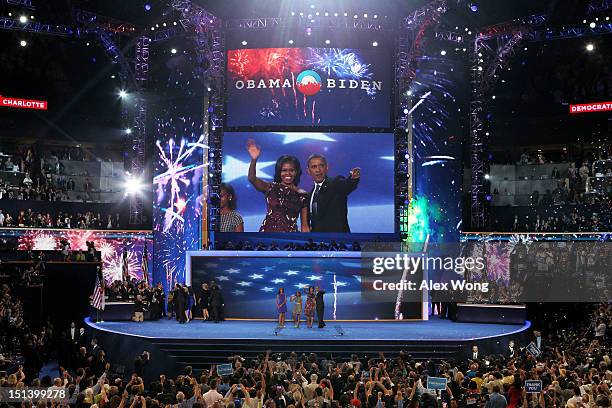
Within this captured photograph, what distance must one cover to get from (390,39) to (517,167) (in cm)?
899

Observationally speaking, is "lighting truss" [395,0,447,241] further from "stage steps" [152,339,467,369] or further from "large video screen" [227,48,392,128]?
"stage steps" [152,339,467,369]

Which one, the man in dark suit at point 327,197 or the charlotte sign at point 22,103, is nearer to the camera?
the man in dark suit at point 327,197

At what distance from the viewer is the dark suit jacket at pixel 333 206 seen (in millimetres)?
28734

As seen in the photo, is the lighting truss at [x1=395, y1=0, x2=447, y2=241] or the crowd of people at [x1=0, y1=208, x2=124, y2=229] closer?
the lighting truss at [x1=395, y1=0, x2=447, y2=241]

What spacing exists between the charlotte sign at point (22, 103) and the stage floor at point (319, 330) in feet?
36.7

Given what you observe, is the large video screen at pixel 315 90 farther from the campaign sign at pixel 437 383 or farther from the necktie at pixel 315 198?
the campaign sign at pixel 437 383

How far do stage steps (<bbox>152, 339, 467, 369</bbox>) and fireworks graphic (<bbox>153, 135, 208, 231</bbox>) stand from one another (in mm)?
9370

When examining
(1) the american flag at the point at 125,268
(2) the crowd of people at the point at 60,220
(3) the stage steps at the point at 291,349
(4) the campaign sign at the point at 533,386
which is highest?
(2) the crowd of people at the point at 60,220

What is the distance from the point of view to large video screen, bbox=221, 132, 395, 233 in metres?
28.7

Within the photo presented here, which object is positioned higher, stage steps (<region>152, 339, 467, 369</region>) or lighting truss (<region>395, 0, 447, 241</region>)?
lighting truss (<region>395, 0, 447, 241</region>)

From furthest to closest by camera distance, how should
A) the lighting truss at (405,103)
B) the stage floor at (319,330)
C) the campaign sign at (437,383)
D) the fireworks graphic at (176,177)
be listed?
1. the fireworks graphic at (176,177)
2. the lighting truss at (405,103)
3. the stage floor at (319,330)
4. the campaign sign at (437,383)

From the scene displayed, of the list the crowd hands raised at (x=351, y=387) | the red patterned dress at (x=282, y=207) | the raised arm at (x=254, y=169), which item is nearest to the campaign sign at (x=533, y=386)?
the crowd hands raised at (x=351, y=387)

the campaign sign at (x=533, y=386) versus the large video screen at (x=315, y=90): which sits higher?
the large video screen at (x=315, y=90)

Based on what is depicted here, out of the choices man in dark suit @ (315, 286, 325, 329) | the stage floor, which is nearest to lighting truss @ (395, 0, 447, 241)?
the stage floor
